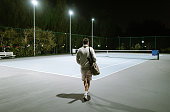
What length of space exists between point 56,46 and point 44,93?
69.1 feet

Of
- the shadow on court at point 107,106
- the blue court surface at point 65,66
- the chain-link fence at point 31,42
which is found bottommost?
the shadow on court at point 107,106

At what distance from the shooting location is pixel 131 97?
4578mm

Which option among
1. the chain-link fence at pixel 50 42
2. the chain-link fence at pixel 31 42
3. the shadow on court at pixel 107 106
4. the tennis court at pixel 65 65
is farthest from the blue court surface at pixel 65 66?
the chain-link fence at pixel 50 42

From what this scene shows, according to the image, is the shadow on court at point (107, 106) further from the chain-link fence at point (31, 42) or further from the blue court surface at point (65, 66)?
the chain-link fence at point (31, 42)

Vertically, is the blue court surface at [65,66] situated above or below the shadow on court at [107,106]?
above

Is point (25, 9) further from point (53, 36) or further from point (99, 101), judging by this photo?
point (99, 101)

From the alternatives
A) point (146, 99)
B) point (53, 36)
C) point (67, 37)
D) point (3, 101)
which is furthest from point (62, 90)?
point (67, 37)

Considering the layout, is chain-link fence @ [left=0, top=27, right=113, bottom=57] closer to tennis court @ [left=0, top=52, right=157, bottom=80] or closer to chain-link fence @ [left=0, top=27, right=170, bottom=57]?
chain-link fence @ [left=0, top=27, right=170, bottom=57]

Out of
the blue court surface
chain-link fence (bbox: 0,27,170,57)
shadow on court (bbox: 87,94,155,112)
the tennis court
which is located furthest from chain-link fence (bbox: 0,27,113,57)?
shadow on court (bbox: 87,94,155,112)

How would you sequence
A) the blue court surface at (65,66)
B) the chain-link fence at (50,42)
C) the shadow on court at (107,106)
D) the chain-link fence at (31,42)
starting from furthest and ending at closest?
the chain-link fence at (50,42) → the chain-link fence at (31,42) → the blue court surface at (65,66) → the shadow on court at (107,106)

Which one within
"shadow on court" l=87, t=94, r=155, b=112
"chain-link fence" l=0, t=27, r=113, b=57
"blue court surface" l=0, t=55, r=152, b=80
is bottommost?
"shadow on court" l=87, t=94, r=155, b=112

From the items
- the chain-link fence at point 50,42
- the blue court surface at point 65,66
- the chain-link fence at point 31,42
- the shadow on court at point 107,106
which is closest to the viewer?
the shadow on court at point 107,106

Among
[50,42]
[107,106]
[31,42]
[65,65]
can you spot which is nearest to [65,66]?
[65,65]

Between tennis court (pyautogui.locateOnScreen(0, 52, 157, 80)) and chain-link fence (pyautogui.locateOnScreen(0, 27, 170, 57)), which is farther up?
chain-link fence (pyautogui.locateOnScreen(0, 27, 170, 57))
